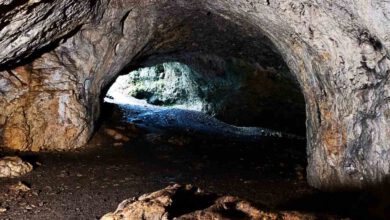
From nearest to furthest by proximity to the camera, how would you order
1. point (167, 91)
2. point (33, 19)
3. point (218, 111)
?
1. point (33, 19)
2. point (218, 111)
3. point (167, 91)

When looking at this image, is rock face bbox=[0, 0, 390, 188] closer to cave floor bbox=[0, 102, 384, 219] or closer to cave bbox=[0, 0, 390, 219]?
cave bbox=[0, 0, 390, 219]

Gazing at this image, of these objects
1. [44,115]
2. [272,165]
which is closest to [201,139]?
[272,165]

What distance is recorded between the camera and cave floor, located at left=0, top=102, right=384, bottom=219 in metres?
3.82

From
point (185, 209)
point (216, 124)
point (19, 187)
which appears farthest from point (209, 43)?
point (185, 209)

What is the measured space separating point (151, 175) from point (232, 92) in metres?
6.97

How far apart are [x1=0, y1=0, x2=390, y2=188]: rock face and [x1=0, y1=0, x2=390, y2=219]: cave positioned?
0.02 m

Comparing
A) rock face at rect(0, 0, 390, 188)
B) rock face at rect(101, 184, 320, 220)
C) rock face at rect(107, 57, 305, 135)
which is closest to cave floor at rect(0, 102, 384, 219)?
rock face at rect(101, 184, 320, 220)

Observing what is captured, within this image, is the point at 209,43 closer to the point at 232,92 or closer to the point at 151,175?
the point at 232,92

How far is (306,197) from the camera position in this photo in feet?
14.8

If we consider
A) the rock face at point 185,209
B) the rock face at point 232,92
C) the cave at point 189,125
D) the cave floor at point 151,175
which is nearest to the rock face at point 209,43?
the cave at point 189,125

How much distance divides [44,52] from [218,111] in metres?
7.93

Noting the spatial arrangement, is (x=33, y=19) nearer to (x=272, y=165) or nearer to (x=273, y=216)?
(x=273, y=216)

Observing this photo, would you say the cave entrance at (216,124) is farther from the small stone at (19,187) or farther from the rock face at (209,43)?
the small stone at (19,187)

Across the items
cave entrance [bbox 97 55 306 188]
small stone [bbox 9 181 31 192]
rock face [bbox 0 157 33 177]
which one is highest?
cave entrance [bbox 97 55 306 188]
